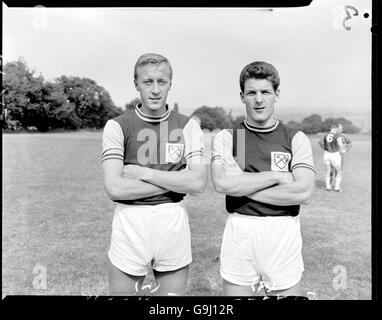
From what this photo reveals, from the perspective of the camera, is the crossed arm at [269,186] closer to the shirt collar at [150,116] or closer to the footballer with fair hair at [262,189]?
the footballer with fair hair at [262,189]

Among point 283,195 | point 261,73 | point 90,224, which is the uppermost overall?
point 261,73

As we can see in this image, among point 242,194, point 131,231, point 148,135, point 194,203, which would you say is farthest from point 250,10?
point 131,231

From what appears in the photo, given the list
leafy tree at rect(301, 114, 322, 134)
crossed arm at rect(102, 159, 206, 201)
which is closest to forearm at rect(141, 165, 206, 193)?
crossed arm at rect(102, 159, 206, 201)

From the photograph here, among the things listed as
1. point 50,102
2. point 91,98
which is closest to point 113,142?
point 91,98

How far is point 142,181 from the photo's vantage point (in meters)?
1.74

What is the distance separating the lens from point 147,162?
5.92ft

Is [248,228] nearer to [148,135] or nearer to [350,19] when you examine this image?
[148,135]

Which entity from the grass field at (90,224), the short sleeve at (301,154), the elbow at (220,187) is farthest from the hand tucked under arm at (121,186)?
the short sleeve at (301,154)

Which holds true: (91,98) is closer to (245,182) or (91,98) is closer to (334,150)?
(245,182)

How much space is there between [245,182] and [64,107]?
1.20m

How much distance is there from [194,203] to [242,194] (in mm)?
489

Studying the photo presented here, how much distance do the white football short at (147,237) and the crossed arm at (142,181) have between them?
9 centimetres

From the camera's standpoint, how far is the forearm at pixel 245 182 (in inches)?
67.3
